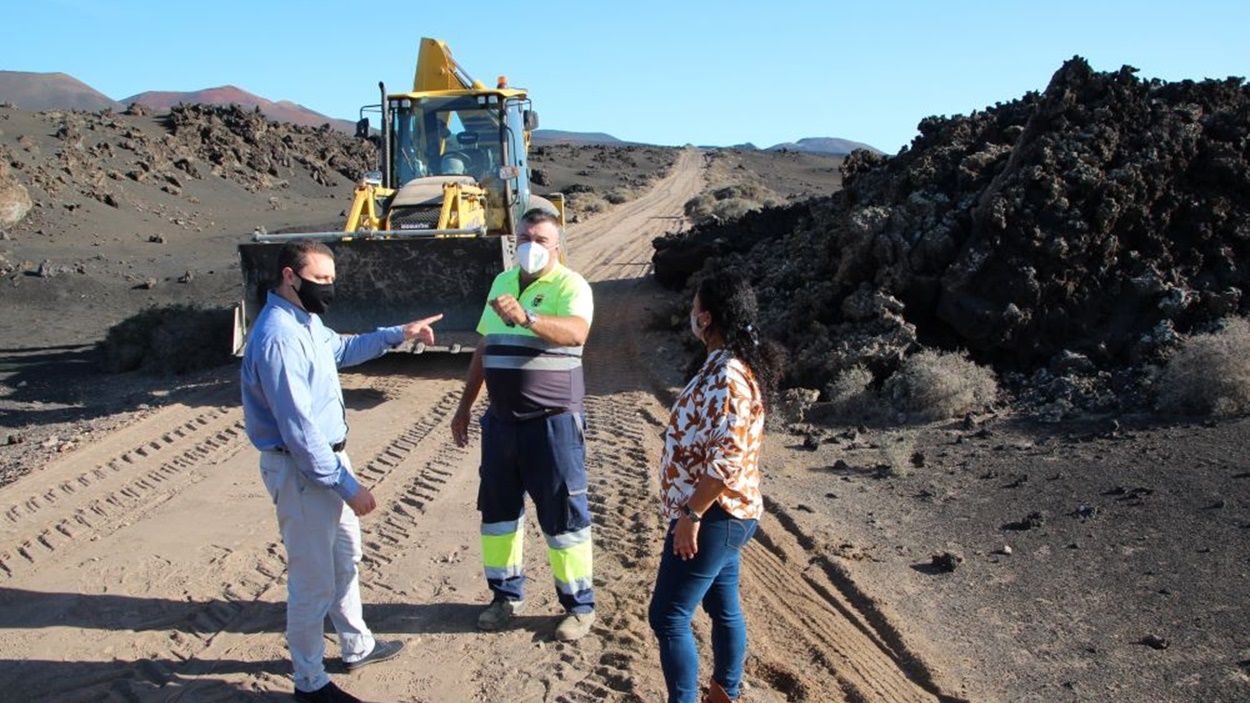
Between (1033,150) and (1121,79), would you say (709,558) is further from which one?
(1121,79)

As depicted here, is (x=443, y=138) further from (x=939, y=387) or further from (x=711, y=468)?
(x=711, y=468)

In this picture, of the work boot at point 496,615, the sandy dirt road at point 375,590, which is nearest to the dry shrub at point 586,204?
the sandy dirt road at point 375,590

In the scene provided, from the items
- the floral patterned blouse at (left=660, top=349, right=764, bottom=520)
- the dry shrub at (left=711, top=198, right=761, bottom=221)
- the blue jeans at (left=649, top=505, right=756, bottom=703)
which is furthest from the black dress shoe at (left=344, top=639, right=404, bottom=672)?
the dry shrub at (left=711, top=198, right=761, bottom=221)

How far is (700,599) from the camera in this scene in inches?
151

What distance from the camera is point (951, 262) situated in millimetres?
10125

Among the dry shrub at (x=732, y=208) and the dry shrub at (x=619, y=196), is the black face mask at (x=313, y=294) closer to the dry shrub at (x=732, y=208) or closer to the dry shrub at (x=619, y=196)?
the dry shrub at (x=732, y=208)

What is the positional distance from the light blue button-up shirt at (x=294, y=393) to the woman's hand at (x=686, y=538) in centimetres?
131

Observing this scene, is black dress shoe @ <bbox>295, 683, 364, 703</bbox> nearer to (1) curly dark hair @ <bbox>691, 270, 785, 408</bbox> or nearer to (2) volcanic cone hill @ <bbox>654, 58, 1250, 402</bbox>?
(1) curly dark hair @ <bbox>691, 270, 785, 408</bbox>

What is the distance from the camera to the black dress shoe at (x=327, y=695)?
4262 mm

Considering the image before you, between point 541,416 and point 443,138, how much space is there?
9.52 metres

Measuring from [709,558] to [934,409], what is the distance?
5797 millimetres

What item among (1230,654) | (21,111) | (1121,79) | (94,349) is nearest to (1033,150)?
(1121,79)

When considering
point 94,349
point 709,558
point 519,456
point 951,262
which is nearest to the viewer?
point 709,558

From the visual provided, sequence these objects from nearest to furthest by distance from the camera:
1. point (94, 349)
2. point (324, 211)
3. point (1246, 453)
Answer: point (1246, 453)
point (94, 349)
point (324, 211)
